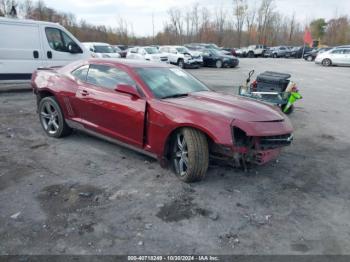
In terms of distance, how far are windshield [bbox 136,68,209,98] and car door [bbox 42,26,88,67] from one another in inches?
248

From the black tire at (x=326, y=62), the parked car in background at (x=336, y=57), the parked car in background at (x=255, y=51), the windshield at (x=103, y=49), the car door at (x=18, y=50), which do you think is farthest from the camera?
the parked car in background at (x=255, y=51)

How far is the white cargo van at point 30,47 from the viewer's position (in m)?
9.22

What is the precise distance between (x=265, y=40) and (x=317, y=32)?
1172 cm

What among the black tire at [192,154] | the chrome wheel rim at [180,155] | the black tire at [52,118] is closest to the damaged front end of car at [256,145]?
the black tire at [192,154]

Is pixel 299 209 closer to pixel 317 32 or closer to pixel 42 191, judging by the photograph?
pixel 42 191

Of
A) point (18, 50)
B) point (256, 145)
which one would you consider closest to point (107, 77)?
point (256, 145)

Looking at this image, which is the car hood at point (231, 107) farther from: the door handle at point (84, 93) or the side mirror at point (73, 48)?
the side mirror at point (73, 48)

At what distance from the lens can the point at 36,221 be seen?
3.17m

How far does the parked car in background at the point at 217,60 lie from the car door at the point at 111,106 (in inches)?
758

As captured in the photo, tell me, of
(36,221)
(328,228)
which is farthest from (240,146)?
(36,221)

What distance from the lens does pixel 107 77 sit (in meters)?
4.88

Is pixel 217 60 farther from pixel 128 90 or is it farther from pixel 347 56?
pixel 128 90

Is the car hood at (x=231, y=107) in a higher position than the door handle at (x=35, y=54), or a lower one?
lower

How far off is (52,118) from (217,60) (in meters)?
19.1
